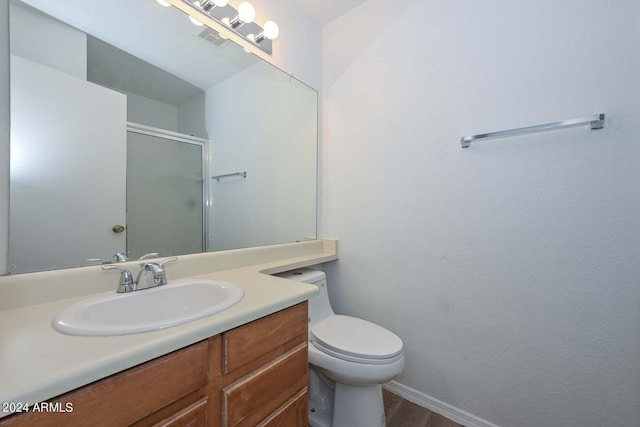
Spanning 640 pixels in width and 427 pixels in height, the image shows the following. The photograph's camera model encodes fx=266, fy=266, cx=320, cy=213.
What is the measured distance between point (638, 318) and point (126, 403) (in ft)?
5.21

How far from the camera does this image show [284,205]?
67.0 inches

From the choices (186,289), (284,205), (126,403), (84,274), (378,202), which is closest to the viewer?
(126,403)

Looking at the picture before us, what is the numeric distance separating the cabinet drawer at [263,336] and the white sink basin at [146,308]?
9 centimetres

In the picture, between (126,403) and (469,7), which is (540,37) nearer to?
(469,7)

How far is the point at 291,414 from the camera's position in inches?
34.4

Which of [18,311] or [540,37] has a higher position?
[540,37]

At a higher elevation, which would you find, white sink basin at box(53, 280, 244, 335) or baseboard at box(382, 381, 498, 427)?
white sink basin at box(53, 280, 244, 335)

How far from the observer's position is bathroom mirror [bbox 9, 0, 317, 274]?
83cm

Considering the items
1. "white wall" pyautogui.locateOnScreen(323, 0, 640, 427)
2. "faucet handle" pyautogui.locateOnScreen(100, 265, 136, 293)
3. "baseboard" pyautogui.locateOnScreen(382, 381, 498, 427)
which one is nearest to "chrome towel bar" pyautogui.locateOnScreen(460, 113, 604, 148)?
"white wall" pyautogui.locateOnScreen(323, 0, 640, 427)

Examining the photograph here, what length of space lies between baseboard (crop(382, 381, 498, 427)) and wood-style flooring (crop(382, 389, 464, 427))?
0.06ft

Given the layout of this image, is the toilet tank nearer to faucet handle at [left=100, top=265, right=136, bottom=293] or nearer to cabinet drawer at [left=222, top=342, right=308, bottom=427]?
cabinet drawer at [left=222, top=342, right=308, bottom=427]

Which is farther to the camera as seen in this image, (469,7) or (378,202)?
(378,202)

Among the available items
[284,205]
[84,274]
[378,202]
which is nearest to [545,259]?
[378,202]

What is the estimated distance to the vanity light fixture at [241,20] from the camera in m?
1.22
